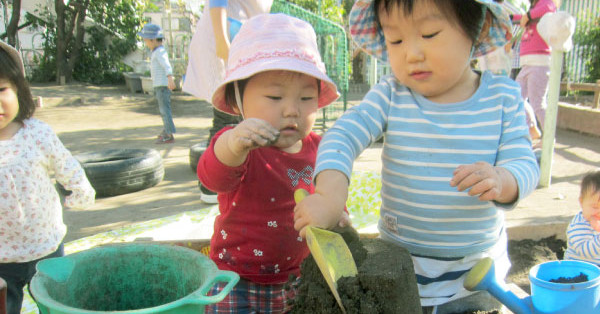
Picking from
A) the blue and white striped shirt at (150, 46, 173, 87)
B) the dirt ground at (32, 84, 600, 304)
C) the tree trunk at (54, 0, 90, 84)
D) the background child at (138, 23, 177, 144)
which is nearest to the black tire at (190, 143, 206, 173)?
the dirt ground at (32, 84, 600, 304)

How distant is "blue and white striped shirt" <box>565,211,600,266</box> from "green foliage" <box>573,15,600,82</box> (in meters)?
10.8

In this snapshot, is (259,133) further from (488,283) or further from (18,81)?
(18,81)

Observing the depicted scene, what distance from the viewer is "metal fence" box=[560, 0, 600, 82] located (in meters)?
11.7

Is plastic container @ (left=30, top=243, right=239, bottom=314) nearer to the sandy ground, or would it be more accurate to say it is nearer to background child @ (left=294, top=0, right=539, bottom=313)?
background child @ (left=294, top=0, right=539, bottom=313)

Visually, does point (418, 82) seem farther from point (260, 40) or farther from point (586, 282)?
point (586, 282)

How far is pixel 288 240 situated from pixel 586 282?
35.6 inches

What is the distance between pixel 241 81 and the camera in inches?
63.7

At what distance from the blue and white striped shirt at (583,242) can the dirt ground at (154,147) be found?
1.73 ft

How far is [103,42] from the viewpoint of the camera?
1803cm

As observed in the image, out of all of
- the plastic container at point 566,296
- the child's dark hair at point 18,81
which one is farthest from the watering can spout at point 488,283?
the child's dark hair at point 18,81

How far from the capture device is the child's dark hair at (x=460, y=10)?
1.27 m

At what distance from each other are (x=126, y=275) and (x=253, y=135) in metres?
0.51

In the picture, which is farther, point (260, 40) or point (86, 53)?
point (86, 53)

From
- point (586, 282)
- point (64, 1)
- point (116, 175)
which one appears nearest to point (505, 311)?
point (586, 282)
